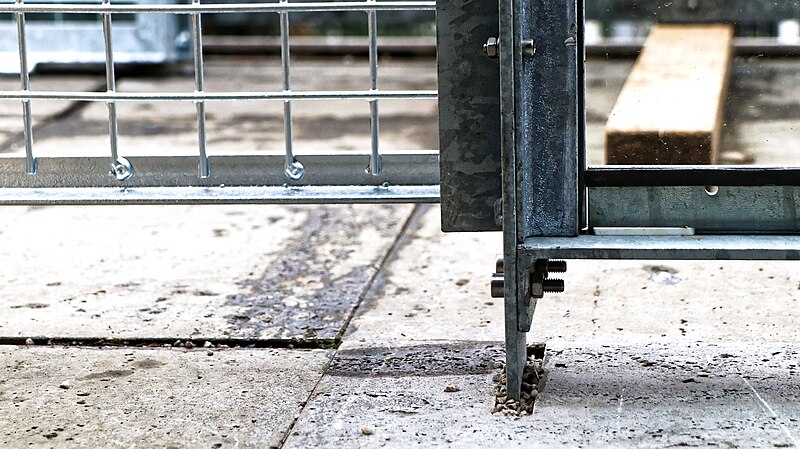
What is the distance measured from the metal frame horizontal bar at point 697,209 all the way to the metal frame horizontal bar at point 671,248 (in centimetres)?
5

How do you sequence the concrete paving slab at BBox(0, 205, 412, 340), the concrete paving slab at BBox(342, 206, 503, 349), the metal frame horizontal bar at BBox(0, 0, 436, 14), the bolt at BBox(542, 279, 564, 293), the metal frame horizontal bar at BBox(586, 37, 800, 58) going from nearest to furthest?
1. the bolt at BBox(542, 279, 564, 293)
2. the metal frame horizontal bar at BBox(0, 0, 436, 14)
3. the concrete paving slab at BBox(342, 206, 503, 349)
4. the concrete paving slab at BBox(0, 205, 412, 340)
5. the metal frame horizontal bar at BBox(586, 37, 800, 58)

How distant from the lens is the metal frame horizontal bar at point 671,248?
2.78 meters

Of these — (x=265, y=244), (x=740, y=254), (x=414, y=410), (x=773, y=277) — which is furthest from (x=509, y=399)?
(x=265, y=244)

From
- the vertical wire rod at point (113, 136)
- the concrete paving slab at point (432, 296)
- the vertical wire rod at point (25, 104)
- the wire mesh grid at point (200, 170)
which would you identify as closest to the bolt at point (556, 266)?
the wire mesh grid at point (200, 170)

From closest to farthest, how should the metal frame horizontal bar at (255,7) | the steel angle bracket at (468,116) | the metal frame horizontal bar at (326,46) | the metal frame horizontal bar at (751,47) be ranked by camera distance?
the steel angle bracket at (468,116), the metal frame horizontal bar at (255,7), the metal frame horizontal bar at (751,47), the metal frame horizontal bar at (326,46)

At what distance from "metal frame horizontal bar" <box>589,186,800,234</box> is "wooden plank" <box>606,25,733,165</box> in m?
0.34

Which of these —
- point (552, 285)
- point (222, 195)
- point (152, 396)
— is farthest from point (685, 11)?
point (152, 396)

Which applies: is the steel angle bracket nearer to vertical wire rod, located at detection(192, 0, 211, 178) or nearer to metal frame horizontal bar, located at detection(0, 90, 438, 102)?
metal frame horizontal bar, located at detection(0, 90, 438, 102)

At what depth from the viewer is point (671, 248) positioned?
2805 mm

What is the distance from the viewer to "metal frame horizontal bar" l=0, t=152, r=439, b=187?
11.0ft

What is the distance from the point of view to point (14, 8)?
3307 mm

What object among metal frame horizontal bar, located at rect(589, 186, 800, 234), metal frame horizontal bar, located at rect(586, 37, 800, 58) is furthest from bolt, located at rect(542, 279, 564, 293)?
metal frame horizontal bar, located at rect(586, 37, 800, 58)

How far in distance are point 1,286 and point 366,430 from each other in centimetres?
183

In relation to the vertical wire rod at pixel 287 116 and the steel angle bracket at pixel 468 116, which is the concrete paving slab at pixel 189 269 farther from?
the steel angle bracket at pixel 468 116
